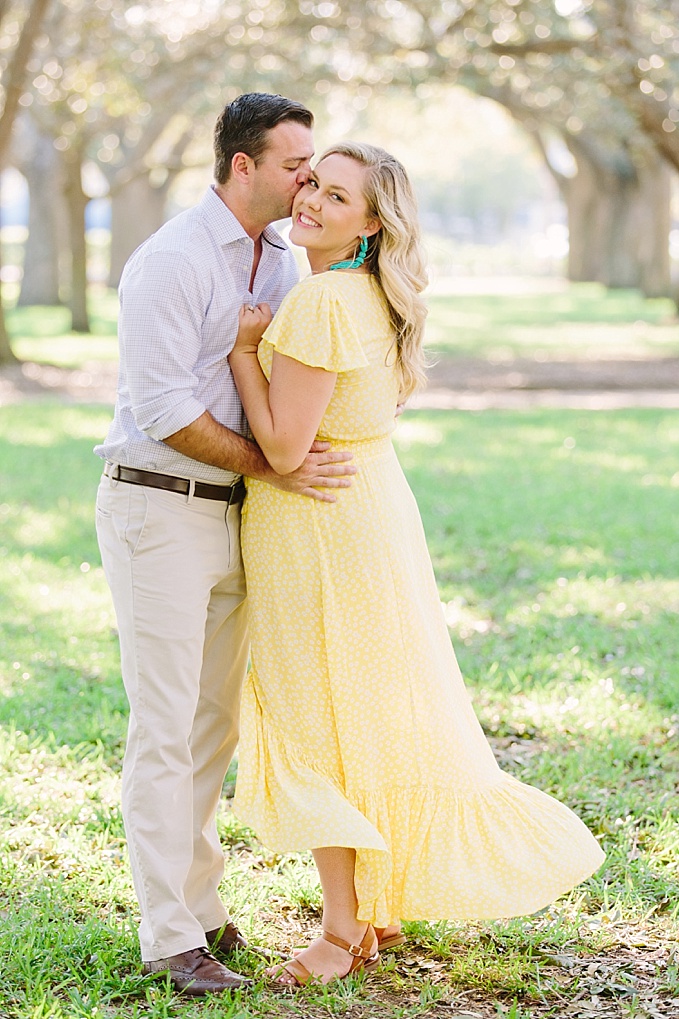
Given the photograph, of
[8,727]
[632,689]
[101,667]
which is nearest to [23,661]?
[101,667]

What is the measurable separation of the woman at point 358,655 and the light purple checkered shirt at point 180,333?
0.09 metres

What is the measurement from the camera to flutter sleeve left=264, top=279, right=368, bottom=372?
315 centimetres

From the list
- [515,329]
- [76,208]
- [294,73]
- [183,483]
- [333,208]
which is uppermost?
[294,73]

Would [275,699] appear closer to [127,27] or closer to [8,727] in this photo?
[8,727]

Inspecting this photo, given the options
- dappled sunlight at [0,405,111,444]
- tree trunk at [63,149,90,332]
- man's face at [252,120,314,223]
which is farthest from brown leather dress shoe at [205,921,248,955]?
tree trunk at [63,149,90,332]

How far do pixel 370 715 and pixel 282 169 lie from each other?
149 centimetres

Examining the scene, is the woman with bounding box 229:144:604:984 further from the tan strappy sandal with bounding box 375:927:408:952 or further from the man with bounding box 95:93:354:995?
the tan strappy sandal with bounding box 375:927:408:952

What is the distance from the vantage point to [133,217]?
109 ft

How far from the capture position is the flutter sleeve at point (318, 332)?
3.15 m

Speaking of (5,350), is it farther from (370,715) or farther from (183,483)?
(370,715)

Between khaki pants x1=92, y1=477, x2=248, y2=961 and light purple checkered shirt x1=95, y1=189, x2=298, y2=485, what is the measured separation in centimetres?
13

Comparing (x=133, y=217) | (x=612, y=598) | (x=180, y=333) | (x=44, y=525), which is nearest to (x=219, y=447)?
(x=180, y=333)

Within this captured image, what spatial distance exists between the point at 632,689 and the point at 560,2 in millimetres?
14502

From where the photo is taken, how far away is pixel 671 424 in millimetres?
12938
